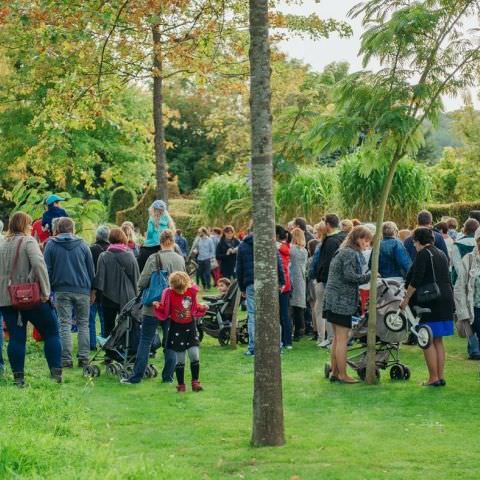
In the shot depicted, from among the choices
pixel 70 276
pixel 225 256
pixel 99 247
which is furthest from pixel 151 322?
pixel 225 256

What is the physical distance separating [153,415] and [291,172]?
300cm

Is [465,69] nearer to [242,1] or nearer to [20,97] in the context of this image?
[242,1]

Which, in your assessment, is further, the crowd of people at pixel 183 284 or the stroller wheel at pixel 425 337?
the crowd of people at pixel 183 284

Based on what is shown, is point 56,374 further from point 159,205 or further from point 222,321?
point 222,321

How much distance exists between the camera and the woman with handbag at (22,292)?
517 inches

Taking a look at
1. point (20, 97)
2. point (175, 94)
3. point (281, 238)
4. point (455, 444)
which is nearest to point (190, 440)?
point (455, 444)

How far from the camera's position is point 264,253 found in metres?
9.74

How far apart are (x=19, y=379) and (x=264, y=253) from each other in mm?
4985

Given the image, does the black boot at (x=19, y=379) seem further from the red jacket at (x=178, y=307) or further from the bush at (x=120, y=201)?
the bush at (x=120, y=201)

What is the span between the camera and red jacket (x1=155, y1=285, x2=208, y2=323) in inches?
514

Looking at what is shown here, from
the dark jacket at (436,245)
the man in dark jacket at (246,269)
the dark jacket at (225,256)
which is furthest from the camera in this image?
the dark jacket at (225,256)

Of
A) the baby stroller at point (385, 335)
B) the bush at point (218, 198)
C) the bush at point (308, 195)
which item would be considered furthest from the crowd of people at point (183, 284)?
the bush at point (218, 198)

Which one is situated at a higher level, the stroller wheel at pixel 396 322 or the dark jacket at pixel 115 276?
the dark jacket at pixel 115 276

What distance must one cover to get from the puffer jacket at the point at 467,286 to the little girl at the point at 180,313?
3.86 meters
